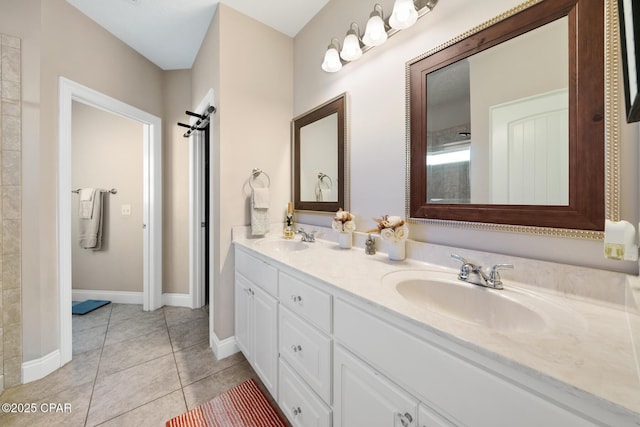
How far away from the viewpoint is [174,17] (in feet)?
5.96

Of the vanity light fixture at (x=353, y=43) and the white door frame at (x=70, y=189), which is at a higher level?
the vanity light fixture at (x=353, y=43)

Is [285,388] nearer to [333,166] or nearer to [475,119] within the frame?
[333,166]

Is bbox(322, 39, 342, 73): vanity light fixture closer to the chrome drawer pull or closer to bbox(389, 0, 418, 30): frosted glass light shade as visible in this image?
bbox(389, 0, 418, 30): frosted glass light shade

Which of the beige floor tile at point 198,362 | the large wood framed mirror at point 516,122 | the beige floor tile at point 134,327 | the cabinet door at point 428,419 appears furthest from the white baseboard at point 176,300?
the cabinet door at point 428,419

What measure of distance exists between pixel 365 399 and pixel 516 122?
1107 mm

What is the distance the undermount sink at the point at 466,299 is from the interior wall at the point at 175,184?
241 centimetres

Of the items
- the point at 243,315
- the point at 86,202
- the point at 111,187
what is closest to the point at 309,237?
the point at 243,315

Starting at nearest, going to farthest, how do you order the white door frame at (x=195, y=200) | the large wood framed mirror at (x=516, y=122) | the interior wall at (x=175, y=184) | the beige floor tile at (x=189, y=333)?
the large wood framed mirror at (x=516, y=122) < the beige floor tile at (x=189, y=333) < the white door frame at (x=195, y=200) < the interior wall at (x=175, y=184)

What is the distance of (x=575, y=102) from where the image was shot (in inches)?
30.2

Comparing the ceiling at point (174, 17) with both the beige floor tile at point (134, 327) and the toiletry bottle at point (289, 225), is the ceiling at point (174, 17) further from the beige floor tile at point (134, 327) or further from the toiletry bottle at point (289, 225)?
the beige floor tile at point (134, 327)

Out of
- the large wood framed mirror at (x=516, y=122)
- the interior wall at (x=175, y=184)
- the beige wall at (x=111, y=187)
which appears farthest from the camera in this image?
the beige wall at (x=111, y=187)

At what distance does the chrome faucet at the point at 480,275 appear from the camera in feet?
2.77

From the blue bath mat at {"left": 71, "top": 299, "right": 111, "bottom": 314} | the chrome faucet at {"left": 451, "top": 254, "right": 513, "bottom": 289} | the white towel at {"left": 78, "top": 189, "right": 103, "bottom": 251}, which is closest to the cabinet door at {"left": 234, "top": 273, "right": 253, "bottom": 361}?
the chrome faucet at {"left": 451, "top": 254, "right": 513, "bottom": 289}

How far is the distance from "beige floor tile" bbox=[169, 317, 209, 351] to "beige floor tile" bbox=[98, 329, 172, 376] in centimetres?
5
